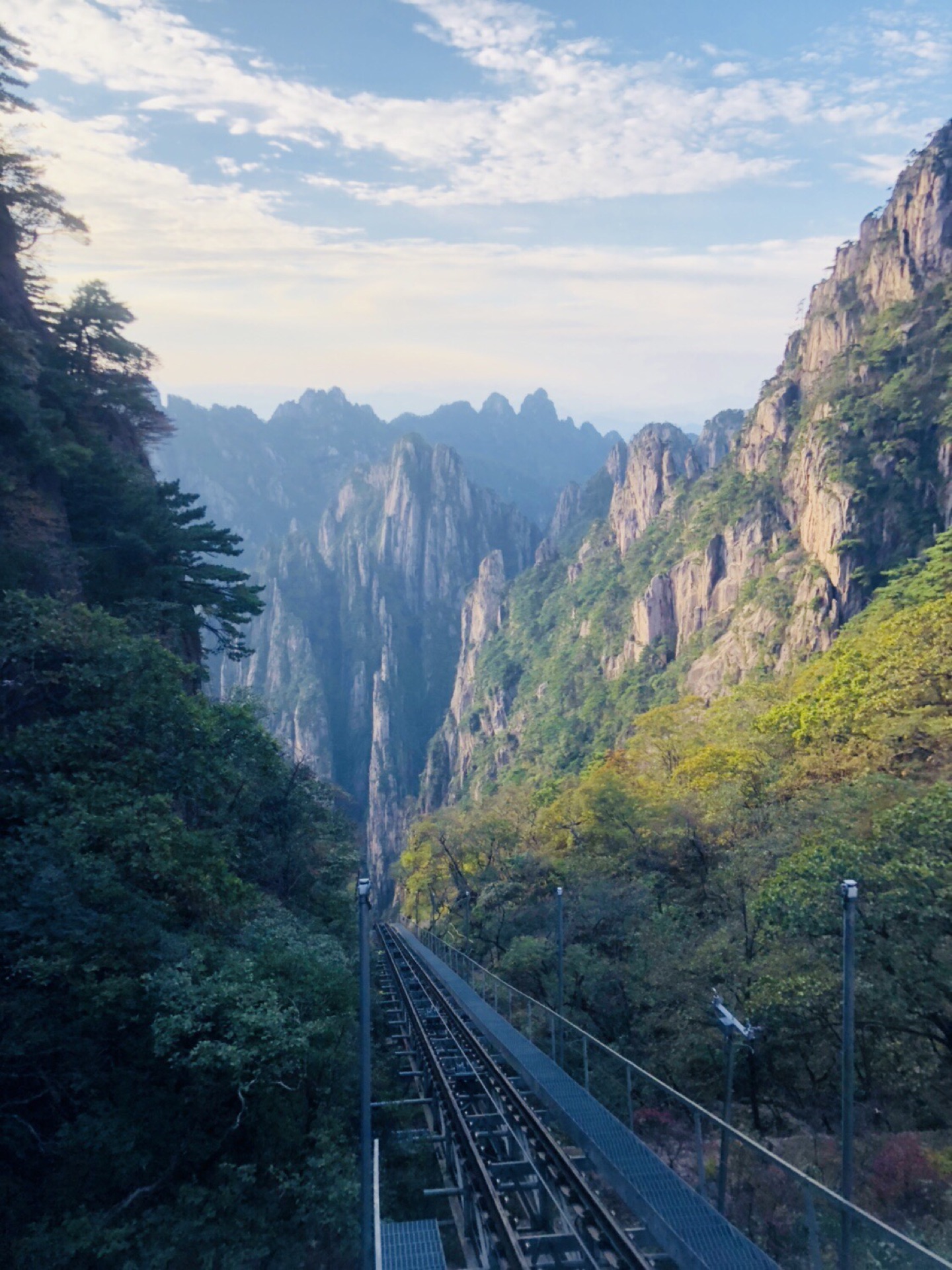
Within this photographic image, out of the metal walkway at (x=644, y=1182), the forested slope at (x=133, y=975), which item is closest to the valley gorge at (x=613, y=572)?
the forested slope at (x=133, y=975)

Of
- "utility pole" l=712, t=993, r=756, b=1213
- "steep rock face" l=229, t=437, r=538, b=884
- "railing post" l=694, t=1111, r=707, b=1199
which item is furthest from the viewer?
"steep rock face" l=229, t=437, r=538, b=884

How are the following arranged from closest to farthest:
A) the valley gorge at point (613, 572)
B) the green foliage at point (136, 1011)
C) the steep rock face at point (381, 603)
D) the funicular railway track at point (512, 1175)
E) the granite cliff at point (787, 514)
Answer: the funicular railway track at point (512, 1175)
the green foliage at point (136, 1011)
the granite cliff at point (787, 514)
the valley gorge at point (613, 572)
the steep rock face at point (381, 603)

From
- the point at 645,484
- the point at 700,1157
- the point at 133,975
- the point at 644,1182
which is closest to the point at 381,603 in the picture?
the point at 645,484

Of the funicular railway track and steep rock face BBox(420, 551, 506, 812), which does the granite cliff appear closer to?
steep rock face BBox(420, 551, 506, 812)

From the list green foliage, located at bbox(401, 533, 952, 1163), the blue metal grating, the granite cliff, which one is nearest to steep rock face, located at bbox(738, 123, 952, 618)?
the granite cliff

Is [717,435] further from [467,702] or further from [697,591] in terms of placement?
[697,591]

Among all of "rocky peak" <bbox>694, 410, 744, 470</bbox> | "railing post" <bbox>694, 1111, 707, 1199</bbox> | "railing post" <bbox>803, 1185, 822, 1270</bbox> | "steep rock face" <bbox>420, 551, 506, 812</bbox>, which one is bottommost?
"railing post" <bbox>694, 1111, 707, 1199</bbox>

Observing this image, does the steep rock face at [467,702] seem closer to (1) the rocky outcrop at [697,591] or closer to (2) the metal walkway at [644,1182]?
(1) the rocky outcrop at [697,591]
